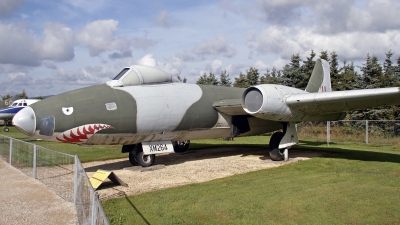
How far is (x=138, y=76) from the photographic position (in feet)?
32.8

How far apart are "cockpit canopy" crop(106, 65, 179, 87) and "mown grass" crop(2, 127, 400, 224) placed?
11.8 ft

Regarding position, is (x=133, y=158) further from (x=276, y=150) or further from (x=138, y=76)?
(x=276, y=150)

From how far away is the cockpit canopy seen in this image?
974 centimetres

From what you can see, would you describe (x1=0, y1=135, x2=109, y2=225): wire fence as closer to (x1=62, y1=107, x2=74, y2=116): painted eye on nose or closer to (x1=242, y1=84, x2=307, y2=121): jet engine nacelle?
(x1=62, y1=107, x2=74, y2=116): painted eye on nose

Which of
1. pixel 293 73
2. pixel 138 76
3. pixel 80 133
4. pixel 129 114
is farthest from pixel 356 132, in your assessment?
pixel 80 133

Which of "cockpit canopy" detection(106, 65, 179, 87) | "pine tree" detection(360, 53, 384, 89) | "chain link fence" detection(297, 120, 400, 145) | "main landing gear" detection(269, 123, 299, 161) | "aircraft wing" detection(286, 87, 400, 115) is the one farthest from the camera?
"pine tree" detection(360, 53, 384, 89)

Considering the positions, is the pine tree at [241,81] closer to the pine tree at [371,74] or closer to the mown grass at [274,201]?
the pine tree at [371,74]

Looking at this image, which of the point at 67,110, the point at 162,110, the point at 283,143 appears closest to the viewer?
the point at 67,110

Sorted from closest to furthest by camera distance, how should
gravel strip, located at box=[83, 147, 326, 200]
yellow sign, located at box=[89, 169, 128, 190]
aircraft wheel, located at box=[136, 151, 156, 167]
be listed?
1. yellow sign, located at box=[89, 169, 128, 190]
2. gravel strip, located at box=[83, 147, 326, 200]
3. aircraft wheel, located at box=[136, 151, 156, 167]

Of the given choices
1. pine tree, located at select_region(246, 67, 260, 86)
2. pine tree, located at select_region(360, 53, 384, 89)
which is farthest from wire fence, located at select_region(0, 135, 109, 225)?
pine tree, located at select_region(246, 67, 260, 86)

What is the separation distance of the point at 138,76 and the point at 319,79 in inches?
330

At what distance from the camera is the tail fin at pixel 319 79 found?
47.0 feet

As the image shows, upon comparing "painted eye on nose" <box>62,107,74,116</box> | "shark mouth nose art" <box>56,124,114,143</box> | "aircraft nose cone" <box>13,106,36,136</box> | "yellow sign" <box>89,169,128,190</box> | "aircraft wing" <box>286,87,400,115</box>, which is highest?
"aircraft wing" <box>286,87,400,115</box>

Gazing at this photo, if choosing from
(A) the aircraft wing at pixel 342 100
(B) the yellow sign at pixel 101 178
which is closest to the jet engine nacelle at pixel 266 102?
(A) the aircraft wing at pixel 342 100
